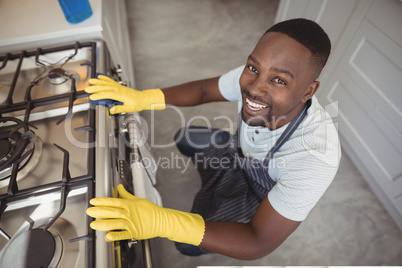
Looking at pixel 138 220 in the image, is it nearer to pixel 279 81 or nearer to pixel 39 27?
pixel 279 81

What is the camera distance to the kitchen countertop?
0.84m

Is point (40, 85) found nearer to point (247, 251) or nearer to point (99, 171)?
point (99, 171)

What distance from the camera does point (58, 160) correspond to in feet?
2.14

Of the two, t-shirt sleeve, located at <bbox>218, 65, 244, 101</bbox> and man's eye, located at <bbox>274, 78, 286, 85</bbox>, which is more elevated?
man's eye, located at <bbox>274, 78, 286, 85</bbox>

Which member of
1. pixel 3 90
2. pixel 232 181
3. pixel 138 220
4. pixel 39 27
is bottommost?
pixel 232 181

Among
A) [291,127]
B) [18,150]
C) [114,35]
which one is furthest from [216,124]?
[18,150]

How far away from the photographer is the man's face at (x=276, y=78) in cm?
63

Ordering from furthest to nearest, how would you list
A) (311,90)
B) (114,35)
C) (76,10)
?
(114,35)
(76,10)
(311,90)

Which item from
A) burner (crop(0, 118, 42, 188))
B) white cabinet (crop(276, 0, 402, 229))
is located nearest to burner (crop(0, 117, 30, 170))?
burner (crop(0, 118, 42, 188))

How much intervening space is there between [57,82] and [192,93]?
1.70 feet

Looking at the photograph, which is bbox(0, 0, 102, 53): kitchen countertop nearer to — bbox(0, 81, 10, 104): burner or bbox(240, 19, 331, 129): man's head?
bbox(0, 81, 10, 104): burner

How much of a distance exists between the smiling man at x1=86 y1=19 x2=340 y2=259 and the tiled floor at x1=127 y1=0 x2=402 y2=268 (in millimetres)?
507

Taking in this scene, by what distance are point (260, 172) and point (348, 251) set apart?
0.81 m

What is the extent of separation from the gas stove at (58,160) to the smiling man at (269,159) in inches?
2.0
